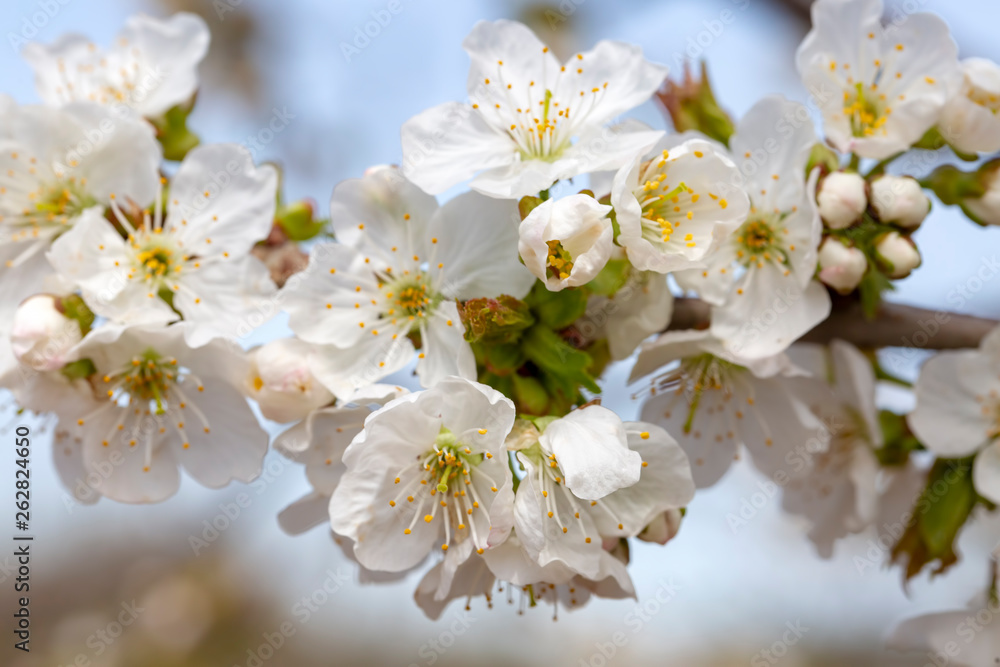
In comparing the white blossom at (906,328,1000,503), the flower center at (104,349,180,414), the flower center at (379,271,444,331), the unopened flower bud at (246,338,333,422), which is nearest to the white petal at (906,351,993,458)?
the white blossom at (906,328,1000,503)

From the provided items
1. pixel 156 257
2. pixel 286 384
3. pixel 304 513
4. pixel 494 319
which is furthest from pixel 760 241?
pixel 156 257

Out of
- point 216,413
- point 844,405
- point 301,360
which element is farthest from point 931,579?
point 216,413

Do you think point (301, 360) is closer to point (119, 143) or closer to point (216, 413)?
point (216, 413)

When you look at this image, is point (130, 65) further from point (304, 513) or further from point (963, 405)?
point (963, 405)

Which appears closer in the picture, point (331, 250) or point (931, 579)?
point (331, 250)

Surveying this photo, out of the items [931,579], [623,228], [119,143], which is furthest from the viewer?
[931,579]

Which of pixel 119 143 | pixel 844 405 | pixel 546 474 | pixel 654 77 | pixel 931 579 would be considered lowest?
pixel 931 579
